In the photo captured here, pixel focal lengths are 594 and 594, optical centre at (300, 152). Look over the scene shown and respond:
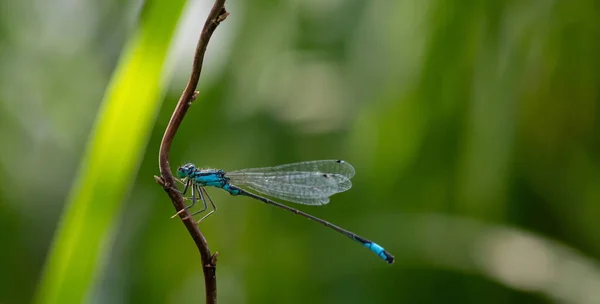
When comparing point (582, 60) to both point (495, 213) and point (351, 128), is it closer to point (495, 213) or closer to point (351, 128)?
point (495, 213)

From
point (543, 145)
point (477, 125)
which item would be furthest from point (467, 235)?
point (543, 145)

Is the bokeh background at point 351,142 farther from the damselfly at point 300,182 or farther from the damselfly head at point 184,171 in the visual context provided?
the damselfly head at point 184,171

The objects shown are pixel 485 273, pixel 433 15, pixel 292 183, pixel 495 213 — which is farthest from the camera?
pixel 433 15

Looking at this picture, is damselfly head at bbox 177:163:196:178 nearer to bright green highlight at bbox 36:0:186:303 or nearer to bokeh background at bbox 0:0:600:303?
bright green highlight at bbox 36:0:186:303

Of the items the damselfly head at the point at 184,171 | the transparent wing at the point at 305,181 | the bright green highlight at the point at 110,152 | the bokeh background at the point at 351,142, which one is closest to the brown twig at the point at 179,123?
the bright green highlight at the point at 110,152

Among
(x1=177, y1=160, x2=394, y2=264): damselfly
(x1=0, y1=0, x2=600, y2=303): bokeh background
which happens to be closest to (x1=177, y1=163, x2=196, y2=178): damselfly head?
(x1=177, y1=160, x2=394, y2=264): damselfly
